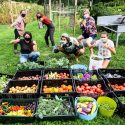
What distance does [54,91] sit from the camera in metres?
5.70

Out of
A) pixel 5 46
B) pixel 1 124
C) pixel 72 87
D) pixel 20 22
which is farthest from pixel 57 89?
pixel 5 46

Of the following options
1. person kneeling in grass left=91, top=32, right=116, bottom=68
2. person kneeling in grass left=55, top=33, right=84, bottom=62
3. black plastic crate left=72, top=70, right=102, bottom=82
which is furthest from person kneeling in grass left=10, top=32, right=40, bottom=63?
person kneeling in grass left=91, top=32, right=116, bottom=68

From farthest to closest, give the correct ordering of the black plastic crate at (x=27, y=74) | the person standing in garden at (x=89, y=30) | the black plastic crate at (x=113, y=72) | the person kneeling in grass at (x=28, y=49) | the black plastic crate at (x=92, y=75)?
the person standing in garden at (x=89, y=30), the person kneeling in grass at (x=28, y=49), the black plastic crate at (x=27, y=74), the black plastic crate at (x=113, y=72), the black plastic crate at (x=92, y=75)

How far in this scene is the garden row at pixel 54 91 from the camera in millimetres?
4922

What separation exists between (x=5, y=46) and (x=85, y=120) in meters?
6.84

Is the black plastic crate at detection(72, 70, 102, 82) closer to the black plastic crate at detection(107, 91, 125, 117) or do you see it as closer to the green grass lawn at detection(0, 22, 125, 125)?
the black plastic crate at detection(107, 91, 125, 117)

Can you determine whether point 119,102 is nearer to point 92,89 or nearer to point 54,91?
point 92,89

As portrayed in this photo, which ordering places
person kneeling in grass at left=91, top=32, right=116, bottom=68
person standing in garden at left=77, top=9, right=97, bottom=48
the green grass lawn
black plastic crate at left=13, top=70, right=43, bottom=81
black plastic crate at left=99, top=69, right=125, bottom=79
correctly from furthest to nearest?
person standing in garden at left=77, top=9, right=97, bottom=48
person kneeling in grass at left=91, top=32, right=116, bottom=68
black plastic crate at left=13, top=70, right=43, bottom=81
black plastic crate at left=99, top=69, right=125, bottom=79
the green grass lawn

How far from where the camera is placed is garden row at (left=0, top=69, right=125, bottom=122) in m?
4.92

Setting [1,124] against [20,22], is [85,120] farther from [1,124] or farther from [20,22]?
[20,22]

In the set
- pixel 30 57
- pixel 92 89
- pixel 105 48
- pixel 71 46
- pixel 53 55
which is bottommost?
pixel 53 55

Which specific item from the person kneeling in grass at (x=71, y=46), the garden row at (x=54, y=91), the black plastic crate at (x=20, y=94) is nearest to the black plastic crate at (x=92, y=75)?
the garden row at (x=54, y=91)

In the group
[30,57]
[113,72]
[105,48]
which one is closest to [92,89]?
[113,72]

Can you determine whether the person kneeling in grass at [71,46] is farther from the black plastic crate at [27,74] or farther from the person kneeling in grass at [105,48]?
the black plastic crate at [27,74]
